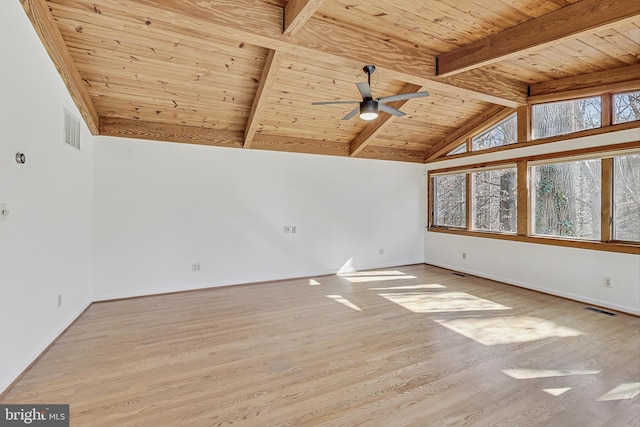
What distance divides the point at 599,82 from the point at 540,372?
3784 mm

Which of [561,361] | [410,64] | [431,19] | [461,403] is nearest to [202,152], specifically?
[410,64]

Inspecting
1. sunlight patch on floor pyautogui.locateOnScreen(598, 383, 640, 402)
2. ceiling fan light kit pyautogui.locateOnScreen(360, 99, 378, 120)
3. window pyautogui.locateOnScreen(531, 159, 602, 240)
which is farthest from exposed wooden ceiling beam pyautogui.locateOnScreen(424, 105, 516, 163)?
sunlight patch on floor pyautogui.locateOnScreen(598, 383, 640, 402)

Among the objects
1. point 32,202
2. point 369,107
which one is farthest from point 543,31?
point 32,202

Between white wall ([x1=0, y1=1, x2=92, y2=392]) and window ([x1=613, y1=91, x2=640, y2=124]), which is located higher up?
window ([x1=613, y1=91, x2=640, y2=124])

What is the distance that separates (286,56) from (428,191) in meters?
4.50

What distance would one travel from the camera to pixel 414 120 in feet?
17.1

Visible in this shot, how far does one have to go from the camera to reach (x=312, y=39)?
289cm

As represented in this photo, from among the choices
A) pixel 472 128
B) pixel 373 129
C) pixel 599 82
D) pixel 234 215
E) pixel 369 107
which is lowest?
pixel 234 215

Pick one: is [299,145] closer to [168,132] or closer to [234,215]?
[234,215]

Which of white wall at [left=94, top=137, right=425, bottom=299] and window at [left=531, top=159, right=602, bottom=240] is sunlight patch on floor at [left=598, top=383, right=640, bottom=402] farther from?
white wall at [left=94, top=137, right=425, bottom=299]

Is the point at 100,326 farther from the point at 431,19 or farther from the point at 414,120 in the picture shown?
the point at 414,120

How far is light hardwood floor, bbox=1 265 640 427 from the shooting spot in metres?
1.90

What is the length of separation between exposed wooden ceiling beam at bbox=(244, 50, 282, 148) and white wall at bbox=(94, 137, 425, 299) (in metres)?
0.58

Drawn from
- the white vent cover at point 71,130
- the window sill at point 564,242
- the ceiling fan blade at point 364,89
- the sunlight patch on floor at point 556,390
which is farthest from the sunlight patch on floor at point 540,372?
the white vent cover at point 71,130
